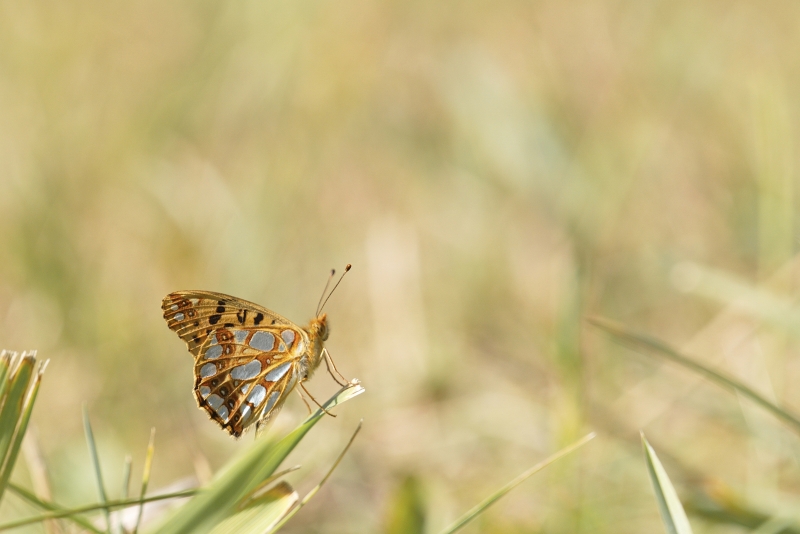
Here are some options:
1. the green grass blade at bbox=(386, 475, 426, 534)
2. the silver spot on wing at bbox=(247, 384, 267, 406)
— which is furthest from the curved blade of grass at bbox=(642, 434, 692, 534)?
the silver spot on wing at bbox=(247, 384, 267, 406)

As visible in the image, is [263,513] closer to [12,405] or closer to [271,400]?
[12,405]

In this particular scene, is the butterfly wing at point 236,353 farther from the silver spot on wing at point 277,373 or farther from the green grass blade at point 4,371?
the green grass blade at point 4,371

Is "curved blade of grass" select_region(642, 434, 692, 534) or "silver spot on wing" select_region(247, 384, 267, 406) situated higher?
"silver spot on wing" select_region(247, 384, 267, 406)

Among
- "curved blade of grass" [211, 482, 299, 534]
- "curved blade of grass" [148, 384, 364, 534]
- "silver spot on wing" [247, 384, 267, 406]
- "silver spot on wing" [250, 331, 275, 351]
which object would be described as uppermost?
"silver spot on wing" [250, 331, 275, 351]

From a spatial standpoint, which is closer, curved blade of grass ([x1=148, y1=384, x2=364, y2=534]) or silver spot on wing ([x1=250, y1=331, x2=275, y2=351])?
curved blade of grass ([x1=148, y1=384, x2=364, y2=534])

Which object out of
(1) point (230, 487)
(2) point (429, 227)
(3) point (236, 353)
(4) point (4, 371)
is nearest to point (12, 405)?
(4) point (4, 371)

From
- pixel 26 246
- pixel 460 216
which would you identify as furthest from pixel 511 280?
pixel 26 246

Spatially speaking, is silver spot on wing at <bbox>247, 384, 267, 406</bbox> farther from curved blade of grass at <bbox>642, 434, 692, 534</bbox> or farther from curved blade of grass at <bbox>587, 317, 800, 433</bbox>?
curved blade of grass at <bbox>642, 434, 692, 534</bbox>

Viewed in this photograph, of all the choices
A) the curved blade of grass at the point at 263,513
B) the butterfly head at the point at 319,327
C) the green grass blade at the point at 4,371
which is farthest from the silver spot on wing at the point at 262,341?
the green grass blade at the point at 4,371
